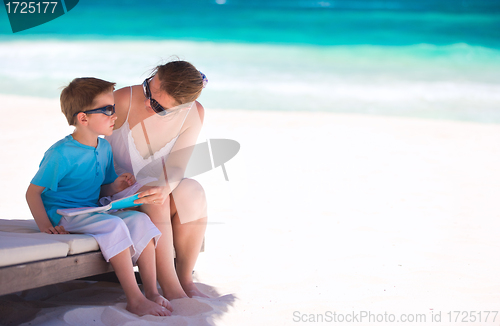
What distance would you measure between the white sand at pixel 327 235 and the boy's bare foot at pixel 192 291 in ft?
0.30

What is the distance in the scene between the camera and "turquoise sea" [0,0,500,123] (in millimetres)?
12633

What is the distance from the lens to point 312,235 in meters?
3.41

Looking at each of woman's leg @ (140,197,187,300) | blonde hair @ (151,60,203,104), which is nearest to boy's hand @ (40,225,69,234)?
woman's leg @ (140,197,187,300)

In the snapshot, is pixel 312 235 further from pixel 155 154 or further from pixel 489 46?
pixel 489 46

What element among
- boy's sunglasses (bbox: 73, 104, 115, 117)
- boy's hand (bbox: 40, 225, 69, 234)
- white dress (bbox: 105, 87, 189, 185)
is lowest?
boy's hand (bbox: 40, 225, 69, 234)

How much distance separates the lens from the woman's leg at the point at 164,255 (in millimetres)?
2023

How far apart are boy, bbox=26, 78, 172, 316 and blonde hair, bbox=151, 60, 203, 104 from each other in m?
0.26

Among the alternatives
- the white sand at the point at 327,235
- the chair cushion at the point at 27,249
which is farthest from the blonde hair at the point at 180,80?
the chair cushion at the point at 27,249

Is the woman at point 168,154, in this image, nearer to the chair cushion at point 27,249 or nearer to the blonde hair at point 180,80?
the blonde hair at point 180,80

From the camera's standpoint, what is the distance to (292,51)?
1711 centimetres

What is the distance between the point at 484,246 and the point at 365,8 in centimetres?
1696

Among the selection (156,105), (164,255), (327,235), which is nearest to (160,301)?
(164,255)

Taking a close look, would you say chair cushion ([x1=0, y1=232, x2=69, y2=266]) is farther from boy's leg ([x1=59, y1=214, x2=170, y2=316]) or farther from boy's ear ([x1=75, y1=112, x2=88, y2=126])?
boy's ear ([x1=75, y1=112, x2=88, y2=126])

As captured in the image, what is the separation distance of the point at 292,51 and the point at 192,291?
1582 centimetres
